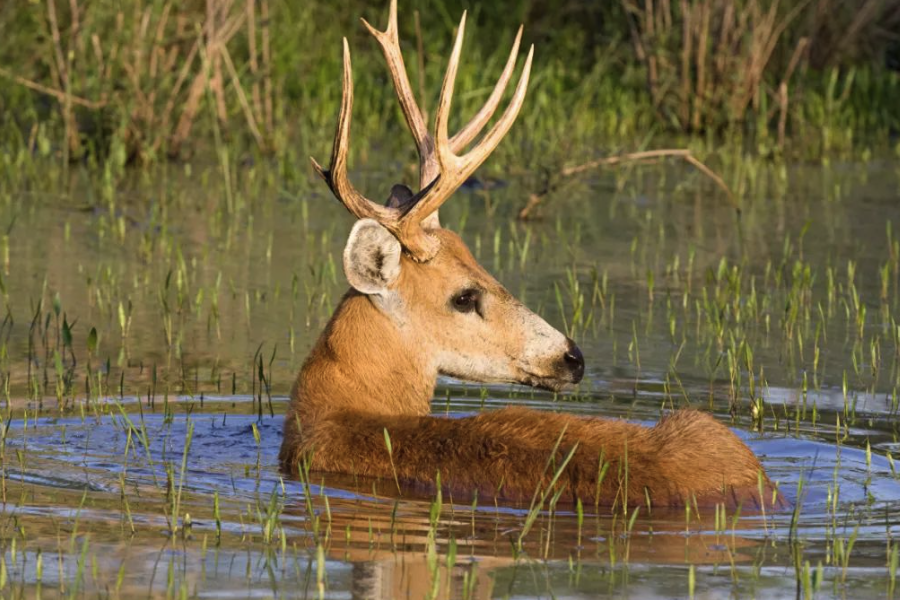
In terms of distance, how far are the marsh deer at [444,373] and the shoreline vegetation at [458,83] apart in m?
5.40

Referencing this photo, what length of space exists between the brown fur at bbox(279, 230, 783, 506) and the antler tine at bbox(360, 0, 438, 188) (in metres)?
0.37

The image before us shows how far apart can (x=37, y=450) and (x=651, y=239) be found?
599cm

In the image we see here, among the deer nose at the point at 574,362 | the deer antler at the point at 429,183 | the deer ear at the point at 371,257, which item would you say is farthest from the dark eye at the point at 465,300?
the deer nose at the point at 574,362

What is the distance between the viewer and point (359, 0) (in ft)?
60.6

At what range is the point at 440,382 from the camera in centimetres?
845

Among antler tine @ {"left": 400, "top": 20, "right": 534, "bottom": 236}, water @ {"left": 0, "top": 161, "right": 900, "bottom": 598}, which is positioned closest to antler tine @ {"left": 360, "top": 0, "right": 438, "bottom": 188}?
antler tine @ {"left": 400, "top": 20, "right": 534, "bottom": 236}

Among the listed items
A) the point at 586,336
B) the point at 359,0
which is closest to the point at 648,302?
the point at 586,336

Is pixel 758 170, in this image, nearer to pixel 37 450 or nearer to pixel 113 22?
pixel 113 22

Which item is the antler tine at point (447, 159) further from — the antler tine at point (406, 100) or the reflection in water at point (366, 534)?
the reflection in water at point (366, 534)

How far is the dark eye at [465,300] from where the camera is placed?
673 centimetres

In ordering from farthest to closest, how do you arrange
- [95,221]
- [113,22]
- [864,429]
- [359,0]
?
[359,0], [113,22], [95,221], [864,429]

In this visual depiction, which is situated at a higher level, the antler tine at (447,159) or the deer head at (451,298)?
the antler tine at (447,159)

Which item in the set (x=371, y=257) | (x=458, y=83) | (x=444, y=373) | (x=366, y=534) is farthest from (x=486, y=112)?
(x=458, y=83)

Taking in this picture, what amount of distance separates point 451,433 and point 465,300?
37.0 inches
